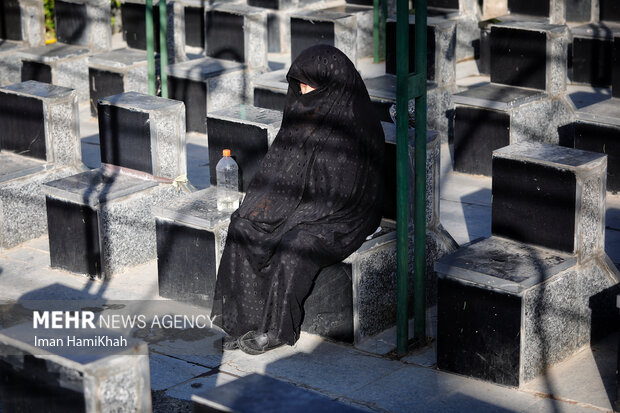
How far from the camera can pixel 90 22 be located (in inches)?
475

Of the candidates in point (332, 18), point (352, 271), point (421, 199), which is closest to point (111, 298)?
point (352, 271)

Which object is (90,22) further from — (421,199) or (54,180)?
(421,199)

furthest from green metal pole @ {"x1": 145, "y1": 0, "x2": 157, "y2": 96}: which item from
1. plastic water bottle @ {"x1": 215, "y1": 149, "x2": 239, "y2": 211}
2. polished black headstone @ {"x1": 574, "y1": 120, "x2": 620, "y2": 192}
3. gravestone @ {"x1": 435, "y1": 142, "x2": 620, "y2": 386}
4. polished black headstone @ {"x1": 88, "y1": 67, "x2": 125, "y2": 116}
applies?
gravestone @ {"x1": 435, "y1": 142, "x2": 620, "y2": 386}

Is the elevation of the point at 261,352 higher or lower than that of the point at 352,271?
lower

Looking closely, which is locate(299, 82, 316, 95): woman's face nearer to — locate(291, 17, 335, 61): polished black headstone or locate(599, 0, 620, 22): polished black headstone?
locate(291, 17, 335, 61): polished black headstone

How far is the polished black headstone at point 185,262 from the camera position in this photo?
701 cm

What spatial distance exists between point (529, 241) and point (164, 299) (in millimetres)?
2366

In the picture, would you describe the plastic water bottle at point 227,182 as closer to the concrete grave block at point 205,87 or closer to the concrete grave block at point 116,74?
the concrete grave block at point 205,87

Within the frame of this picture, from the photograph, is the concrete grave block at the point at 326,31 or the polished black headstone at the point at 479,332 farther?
the concrete grave block at the point at 326,31

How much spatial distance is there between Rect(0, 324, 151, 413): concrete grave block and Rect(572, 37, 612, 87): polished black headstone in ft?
27.8

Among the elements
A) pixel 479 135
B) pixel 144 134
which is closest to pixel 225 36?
pixel 479 135

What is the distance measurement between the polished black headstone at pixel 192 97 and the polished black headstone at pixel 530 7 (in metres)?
4.24

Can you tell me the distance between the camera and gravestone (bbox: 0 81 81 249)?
8172mm

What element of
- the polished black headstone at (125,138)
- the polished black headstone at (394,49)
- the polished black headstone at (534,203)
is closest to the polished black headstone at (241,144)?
the polished black headstone at (125,138)
